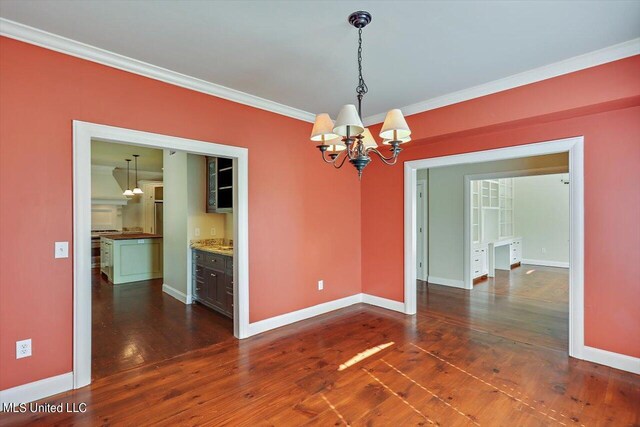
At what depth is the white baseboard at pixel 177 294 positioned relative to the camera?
4.95 m

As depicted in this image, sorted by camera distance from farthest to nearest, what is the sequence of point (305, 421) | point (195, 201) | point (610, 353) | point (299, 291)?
point (195, 201) → point (299, 291) → point (610, 353) → point (305, 421)

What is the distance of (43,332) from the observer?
7.92 ft

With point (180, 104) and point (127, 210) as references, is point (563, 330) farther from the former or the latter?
point (127, 210)

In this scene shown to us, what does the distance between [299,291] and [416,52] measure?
307cm

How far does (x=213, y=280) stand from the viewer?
178 inches

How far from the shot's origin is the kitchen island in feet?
20.4

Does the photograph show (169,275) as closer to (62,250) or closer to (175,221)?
(175,221)

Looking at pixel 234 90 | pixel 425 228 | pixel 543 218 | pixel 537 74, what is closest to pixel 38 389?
pixel 234 90

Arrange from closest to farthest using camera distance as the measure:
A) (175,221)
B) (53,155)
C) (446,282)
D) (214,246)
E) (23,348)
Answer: (23,348) → (53,155) → (214,246) → (175,221) → (446,282)

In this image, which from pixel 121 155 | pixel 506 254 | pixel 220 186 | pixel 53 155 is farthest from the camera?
pixel 506 254

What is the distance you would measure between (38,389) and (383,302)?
12.8 feet

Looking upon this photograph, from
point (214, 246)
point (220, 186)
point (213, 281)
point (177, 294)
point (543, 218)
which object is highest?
point (220, 186)

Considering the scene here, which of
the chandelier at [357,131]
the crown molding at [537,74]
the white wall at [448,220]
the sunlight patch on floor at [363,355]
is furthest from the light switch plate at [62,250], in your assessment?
the white wall at [448,220]

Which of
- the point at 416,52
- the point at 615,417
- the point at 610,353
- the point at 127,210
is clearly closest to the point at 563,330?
the point at 610,353
